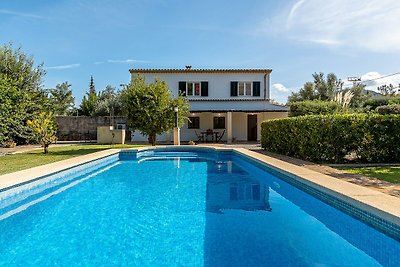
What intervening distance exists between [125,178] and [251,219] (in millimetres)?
5809

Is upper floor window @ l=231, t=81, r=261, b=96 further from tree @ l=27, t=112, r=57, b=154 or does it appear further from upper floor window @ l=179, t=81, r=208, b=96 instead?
tree @ l=27, t=112, r=57, b=154

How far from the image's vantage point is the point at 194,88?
86.9 feet

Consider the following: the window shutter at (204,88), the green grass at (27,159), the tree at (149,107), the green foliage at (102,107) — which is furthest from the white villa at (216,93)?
the green grass at (27,159)

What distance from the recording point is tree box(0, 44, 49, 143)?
49.9 feet

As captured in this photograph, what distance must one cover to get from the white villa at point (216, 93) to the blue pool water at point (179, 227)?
54.4 ft

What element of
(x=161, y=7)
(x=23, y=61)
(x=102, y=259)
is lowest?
(x=102, y=259)

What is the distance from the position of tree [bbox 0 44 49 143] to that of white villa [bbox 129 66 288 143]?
723 cm

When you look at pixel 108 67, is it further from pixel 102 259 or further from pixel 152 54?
pixel 102 259

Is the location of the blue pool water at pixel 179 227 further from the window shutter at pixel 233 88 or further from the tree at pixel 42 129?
the window shutter at pixel 233 88

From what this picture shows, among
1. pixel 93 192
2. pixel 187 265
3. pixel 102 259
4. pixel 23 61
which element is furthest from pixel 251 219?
pixel 23 61

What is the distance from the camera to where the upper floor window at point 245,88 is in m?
26.5

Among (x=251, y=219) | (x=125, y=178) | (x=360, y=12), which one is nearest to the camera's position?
(x=251, y=219)

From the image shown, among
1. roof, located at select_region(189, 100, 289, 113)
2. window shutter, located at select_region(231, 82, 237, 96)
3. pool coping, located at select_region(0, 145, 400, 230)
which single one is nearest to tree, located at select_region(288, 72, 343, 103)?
roof, located at select_region(189, 100, 289, 113)

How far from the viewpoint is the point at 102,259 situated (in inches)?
169
